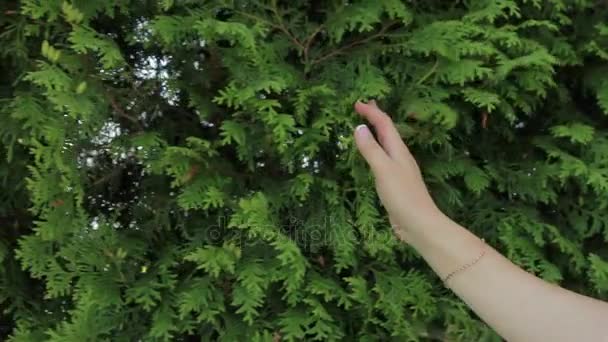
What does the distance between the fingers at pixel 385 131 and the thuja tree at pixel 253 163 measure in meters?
0.17

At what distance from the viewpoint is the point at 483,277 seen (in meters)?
1.12

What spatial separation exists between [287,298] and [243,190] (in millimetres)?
341

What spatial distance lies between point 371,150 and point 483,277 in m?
0.40

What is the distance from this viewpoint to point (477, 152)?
204 cm

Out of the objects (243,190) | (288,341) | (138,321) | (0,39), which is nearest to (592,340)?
(288,341)

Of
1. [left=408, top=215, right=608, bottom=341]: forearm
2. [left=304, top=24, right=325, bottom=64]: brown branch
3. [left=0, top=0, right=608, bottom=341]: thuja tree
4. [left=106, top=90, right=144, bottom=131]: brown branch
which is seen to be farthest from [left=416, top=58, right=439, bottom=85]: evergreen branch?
[left=106, top=90, right=144, bottom=131]: brown branch

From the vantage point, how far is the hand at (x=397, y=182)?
1244mm

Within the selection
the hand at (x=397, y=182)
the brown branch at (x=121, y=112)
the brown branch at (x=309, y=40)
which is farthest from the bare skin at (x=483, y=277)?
the brown branch at (x=121, y=112)

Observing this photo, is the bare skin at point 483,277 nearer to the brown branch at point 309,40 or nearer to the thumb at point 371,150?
the thumb at point 371,150

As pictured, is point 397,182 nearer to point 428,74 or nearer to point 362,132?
Result: point 362,132

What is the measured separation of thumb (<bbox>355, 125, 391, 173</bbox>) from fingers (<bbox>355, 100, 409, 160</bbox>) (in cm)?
2

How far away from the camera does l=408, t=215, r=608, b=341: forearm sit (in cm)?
100

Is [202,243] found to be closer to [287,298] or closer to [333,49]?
[287,298]

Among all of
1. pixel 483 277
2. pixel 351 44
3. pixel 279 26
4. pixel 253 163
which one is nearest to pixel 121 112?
pixel 253 163
